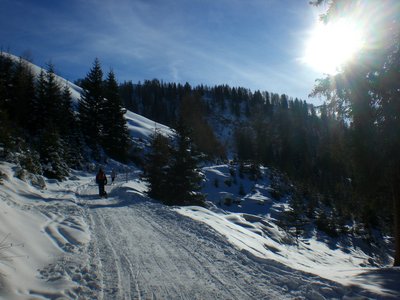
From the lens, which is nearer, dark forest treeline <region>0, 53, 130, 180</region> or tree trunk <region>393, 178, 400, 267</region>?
tree trunk <region>393, 178, 400, 267</region>

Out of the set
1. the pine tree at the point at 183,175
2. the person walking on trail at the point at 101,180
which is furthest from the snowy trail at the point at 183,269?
the pine tree at the point at 183,175

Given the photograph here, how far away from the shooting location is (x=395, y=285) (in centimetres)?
560

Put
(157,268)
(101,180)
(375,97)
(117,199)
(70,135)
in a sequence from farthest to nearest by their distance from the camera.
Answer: (70,135) → (101,180) → (117,199) → (375,97) → (157,268)

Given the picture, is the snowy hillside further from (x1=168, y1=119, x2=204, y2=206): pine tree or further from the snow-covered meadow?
(x1=168, y1=119, x2=204, y2=206): pine tree

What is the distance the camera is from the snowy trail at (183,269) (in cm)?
529

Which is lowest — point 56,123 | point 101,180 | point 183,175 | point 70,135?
point 101,180

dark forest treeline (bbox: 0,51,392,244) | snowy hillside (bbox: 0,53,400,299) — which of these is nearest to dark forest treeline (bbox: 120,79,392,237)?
dark forest treeline (bbox: 0,51,392,244)

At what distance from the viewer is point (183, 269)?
640 centimetres

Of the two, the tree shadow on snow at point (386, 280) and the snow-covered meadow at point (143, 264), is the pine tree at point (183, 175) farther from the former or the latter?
the tree shadow on snow at point (386, 280)

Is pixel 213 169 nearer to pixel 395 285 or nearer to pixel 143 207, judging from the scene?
pixel 143 207

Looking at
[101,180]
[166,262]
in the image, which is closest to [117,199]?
[101,180]

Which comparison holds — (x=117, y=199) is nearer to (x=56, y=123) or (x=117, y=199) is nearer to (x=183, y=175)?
(x=183, y=175)

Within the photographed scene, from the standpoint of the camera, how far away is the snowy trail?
529 centimetres

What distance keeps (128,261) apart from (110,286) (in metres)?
1.34
